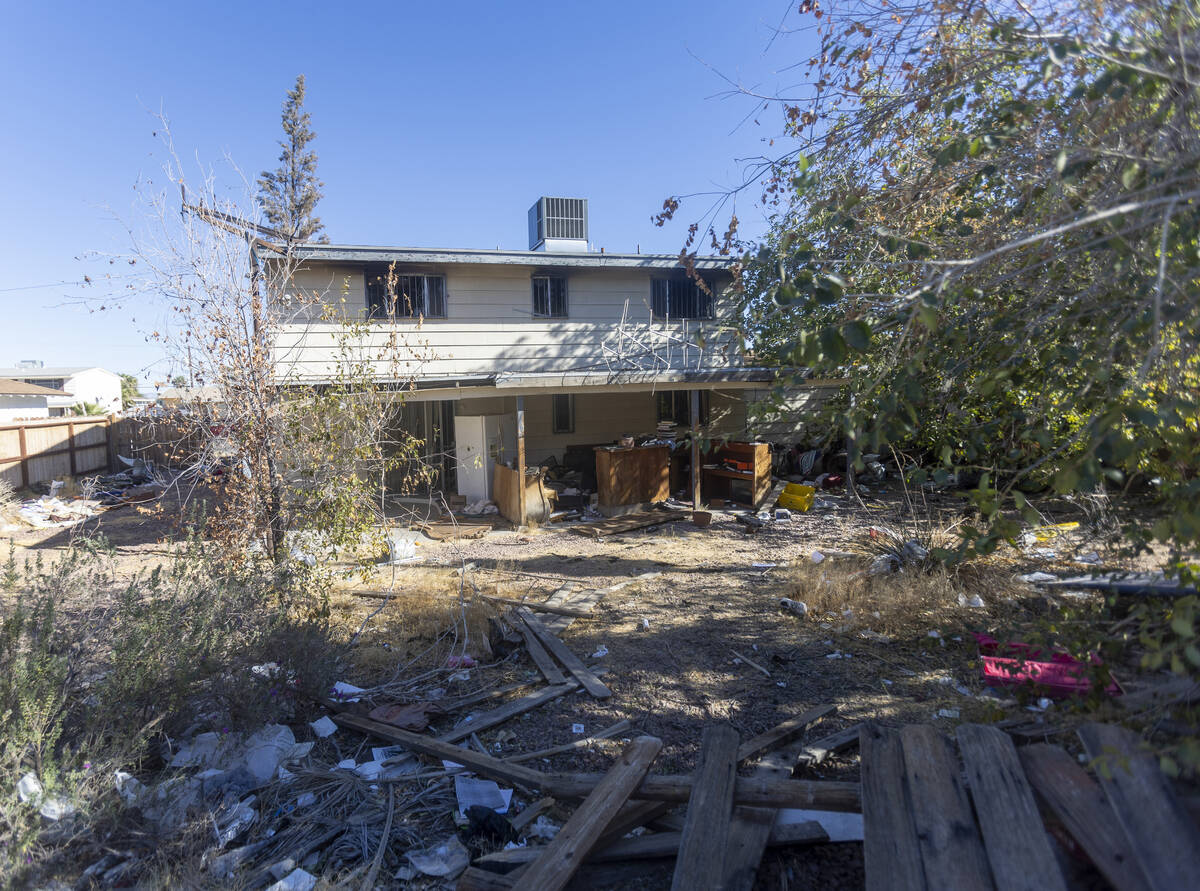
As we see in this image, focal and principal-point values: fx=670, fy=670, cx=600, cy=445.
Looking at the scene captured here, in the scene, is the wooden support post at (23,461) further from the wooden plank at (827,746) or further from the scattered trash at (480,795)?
the wooden plank at (827,746)

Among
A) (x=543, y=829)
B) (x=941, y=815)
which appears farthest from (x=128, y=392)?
(x=941, y=815)

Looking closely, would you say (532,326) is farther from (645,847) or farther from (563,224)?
(645,847)

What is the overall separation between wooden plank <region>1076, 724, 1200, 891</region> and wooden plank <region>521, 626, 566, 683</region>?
157 inches

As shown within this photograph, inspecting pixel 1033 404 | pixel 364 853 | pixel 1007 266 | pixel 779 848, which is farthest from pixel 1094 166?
pixel 364 853

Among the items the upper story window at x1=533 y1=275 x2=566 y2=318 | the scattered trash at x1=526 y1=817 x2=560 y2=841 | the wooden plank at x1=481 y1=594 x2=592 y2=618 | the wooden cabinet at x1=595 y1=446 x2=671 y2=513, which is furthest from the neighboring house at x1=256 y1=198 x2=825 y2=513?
the scattered trash at x1=526 y1=817 x2=560 y2=841

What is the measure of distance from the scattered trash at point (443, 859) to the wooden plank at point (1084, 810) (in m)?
2.49

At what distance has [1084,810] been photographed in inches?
84.4

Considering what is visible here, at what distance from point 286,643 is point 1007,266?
203 inches

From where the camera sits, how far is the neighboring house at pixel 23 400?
31375mm

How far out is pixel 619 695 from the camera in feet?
17.1

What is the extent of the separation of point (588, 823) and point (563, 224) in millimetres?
14408

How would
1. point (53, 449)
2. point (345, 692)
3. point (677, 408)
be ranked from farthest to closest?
point (677, 408) < point (53, 449) < point (345, 692)

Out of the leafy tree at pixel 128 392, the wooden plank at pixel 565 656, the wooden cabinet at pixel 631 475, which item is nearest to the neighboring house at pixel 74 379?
the leafy tree at pixel 128 392

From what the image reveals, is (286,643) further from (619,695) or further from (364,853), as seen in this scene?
(619,695)
